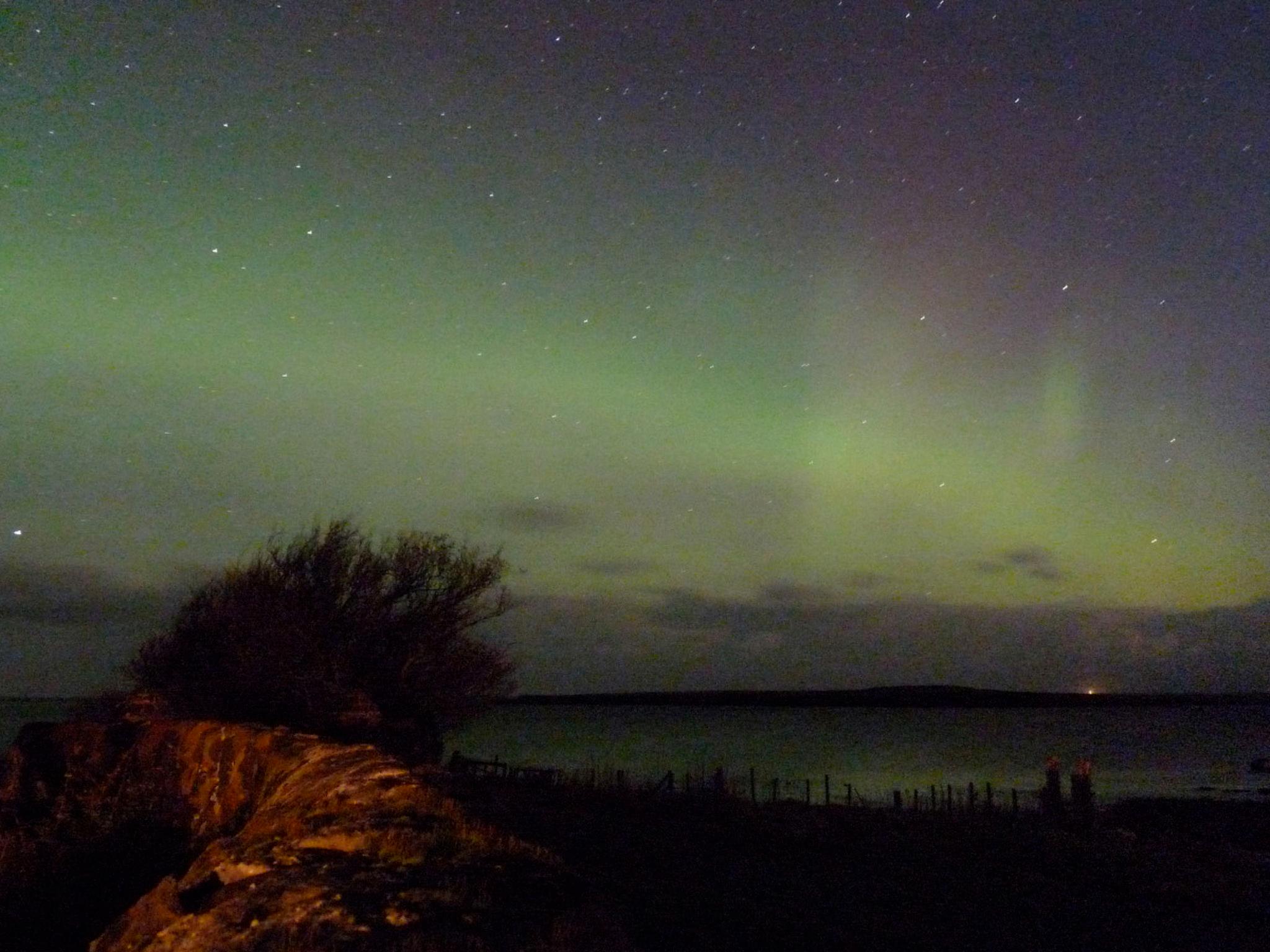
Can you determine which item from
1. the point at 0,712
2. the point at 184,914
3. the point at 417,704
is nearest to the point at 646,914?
the point at 184,914

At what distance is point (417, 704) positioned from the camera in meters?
21.8

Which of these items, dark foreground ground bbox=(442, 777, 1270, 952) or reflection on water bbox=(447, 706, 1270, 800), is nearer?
dark foreground ground bbox=(442, 777, 1270, 952)

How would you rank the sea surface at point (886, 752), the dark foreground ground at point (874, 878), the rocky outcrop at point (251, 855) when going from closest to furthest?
the rocky outcrop at point (251, 855) → the dark foreground ground at point (874, 878) → the sea surface at point (886, 752)

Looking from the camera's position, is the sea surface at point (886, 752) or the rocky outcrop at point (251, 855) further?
the sea surface at point (886, 752)

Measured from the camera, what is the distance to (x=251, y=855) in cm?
720

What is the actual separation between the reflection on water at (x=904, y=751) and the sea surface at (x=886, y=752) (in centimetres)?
21

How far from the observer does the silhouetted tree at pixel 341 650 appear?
64.5ft

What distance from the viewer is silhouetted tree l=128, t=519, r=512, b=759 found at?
19.7 meters

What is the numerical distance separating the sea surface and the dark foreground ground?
9.93 meters

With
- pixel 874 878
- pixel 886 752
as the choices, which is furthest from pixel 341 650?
pixel 886 752

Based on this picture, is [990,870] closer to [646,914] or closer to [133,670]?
[646,914]

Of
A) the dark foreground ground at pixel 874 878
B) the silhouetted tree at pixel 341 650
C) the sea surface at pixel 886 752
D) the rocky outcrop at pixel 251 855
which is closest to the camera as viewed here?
the rocky outcrop at pixel 251 855

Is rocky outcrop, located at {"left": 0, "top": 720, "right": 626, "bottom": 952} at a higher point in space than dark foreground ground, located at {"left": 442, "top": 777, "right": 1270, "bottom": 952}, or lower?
higher

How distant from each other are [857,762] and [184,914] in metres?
78.2
